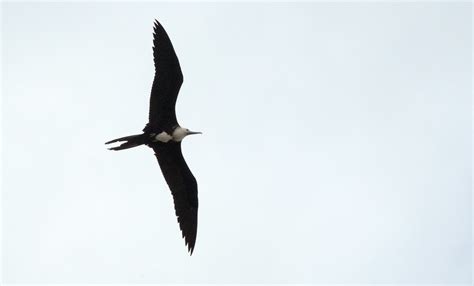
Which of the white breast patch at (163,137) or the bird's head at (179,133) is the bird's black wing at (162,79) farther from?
the bird's head at (179,133)

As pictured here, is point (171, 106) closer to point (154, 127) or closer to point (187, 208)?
point (154, 127)

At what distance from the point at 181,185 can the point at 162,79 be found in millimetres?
2937

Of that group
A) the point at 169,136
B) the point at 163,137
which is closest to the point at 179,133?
the point at 169,136

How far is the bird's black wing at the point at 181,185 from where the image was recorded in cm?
1920

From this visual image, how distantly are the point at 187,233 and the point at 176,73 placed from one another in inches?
170

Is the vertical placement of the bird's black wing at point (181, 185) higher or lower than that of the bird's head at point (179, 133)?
lower

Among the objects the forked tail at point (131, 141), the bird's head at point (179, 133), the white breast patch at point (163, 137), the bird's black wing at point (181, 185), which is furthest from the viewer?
the bird's black wing at point (181, 185)

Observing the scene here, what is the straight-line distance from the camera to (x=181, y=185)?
64.2 feet

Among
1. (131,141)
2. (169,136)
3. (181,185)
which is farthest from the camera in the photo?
(181,185)

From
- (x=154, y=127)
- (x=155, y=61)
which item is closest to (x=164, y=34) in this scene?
(x=155, y=61)

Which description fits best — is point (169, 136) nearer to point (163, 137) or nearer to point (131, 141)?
point (163, 137)

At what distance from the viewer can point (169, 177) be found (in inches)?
765

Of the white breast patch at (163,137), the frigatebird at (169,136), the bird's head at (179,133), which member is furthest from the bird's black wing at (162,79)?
the bird's head at (179,133)

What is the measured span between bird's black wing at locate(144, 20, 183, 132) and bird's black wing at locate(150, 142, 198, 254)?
770 mm
